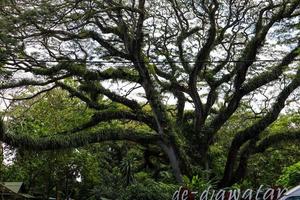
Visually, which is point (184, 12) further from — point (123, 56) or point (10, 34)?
point (10, 34)

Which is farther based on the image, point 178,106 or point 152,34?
point 178,106

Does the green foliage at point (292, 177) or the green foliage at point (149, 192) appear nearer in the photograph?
the green foliage at point (292, 177)

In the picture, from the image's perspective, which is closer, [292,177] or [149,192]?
[292,177]

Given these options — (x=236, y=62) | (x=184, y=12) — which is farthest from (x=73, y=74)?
(x=236, y=62)

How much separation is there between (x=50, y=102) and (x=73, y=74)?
5.72m

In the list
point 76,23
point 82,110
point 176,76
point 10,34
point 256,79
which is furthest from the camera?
point 82,110

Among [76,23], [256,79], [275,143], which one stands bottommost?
[275,143]

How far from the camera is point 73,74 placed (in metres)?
20.5

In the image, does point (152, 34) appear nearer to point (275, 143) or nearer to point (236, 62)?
point (236, 62)

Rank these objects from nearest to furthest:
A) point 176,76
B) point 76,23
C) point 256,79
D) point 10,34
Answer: point 10,34 < point 76,23 < point 256,79 < point 176,76

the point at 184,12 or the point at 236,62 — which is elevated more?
the point at 184,12

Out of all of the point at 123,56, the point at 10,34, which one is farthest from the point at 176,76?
the point at 10,34

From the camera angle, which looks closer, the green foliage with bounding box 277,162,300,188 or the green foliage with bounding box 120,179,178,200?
the green foliage with bounding box 277,162,300,188

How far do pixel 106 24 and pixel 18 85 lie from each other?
4316 millimetres
